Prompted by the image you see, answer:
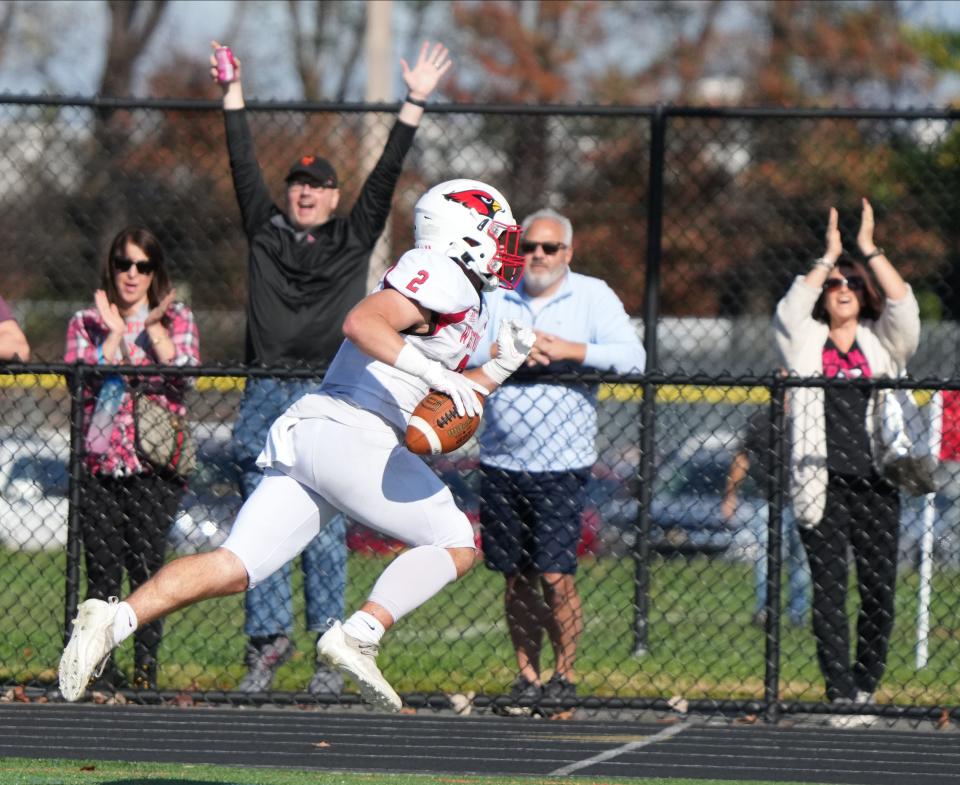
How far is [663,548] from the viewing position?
968cm

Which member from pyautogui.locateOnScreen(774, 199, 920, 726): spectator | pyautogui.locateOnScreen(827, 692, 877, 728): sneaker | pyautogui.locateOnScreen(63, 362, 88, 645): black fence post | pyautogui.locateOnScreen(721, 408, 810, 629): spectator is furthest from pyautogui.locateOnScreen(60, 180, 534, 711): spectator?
pyautogui.locateOnScreen(721, 408, 810, 629): spectator

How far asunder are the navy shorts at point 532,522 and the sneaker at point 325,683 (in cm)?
83

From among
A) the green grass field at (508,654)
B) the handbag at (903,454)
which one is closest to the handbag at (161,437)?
the green grass field at (508,654)

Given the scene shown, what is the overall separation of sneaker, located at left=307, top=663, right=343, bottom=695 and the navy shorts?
32.7 inches

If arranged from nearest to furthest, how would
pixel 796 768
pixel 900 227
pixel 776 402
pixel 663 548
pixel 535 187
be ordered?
pixel 796 768 < pixel 776 402 < pixel 663 548 < pixel 900 227 < pixel 535 187

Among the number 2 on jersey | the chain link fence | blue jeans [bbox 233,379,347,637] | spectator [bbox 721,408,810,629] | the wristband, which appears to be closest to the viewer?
the number 2 on jersey

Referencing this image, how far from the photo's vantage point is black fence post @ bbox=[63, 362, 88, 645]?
6.98m

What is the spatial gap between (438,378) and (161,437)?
8.26ft

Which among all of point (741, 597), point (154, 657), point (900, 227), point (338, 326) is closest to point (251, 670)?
point (154, 657)

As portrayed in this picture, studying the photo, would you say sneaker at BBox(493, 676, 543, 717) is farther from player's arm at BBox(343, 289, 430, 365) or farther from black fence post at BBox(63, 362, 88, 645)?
player's arm at BBox(343, 289, 430, 365)

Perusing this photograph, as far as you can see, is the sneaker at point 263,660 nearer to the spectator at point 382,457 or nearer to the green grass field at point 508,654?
the green grass field at point 508,654

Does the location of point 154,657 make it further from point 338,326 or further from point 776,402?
point 776,402

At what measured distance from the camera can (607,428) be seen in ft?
40.7

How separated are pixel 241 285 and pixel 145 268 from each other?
9147mm
